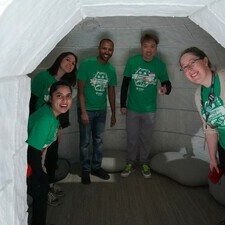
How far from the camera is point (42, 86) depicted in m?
2.54

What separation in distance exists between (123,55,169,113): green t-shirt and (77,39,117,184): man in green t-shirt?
21 centimetres

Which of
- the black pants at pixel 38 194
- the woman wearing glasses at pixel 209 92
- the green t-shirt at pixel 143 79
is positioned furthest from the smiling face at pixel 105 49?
the black pants at pixel 38 194

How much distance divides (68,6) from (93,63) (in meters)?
1.89

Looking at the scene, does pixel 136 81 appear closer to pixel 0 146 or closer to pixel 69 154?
pixel 69 154

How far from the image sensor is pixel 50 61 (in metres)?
3.36

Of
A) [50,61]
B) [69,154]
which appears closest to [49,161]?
[69,154]

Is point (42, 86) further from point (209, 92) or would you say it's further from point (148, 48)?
point (209, 92)

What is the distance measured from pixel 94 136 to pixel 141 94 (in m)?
0.67

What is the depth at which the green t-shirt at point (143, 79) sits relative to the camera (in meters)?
3.05

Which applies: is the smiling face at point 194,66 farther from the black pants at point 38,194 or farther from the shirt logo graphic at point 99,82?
the shirt logo graphic at point 99,82

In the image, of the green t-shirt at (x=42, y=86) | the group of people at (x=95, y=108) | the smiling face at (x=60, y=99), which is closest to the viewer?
the group of people at (x=95, y=108)

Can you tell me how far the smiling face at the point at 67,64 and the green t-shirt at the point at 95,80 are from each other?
302mm

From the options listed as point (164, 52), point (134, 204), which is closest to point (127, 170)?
point (134, 204)

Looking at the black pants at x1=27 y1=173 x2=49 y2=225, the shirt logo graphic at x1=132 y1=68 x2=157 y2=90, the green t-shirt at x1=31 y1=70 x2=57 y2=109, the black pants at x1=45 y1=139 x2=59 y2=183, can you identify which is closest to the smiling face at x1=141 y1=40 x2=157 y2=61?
the shirt logo graphic at x1=132 y1=68 x2=157 y2=90
